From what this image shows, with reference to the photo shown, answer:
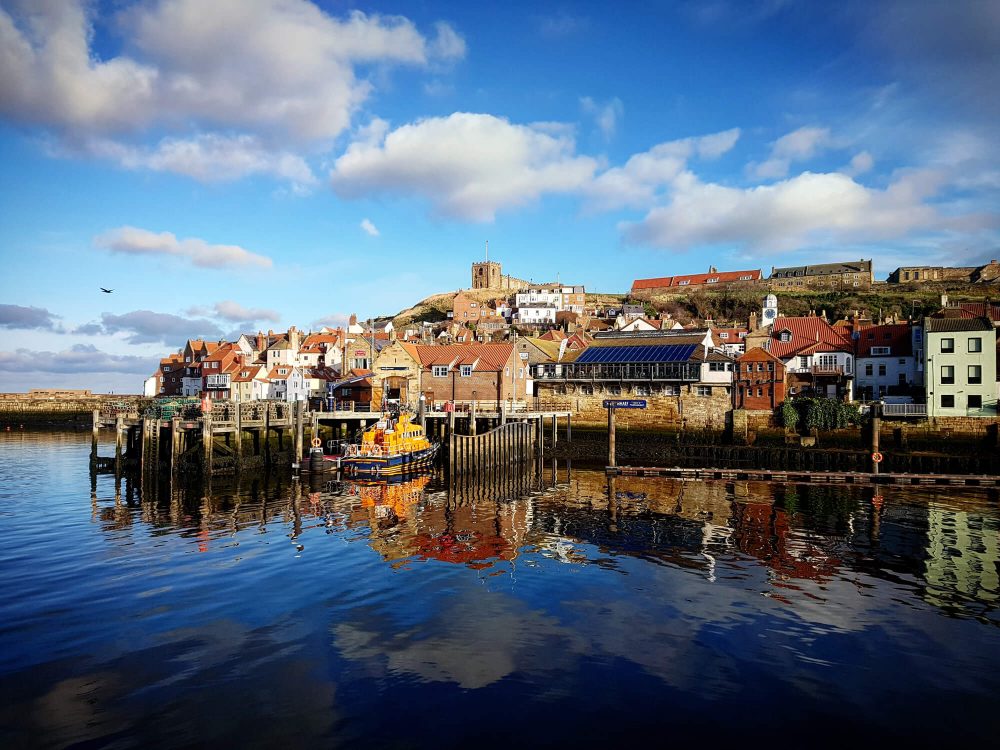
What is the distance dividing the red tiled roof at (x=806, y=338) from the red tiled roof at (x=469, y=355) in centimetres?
2884

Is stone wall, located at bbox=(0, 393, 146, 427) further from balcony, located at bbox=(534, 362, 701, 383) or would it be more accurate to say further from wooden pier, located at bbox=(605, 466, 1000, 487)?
wooden pier, located at bbox=(605, 466, 1000, 487)

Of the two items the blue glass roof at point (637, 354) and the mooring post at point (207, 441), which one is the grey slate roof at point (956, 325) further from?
the mooring post at point (207, 441)

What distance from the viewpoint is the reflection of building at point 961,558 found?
18.5 m

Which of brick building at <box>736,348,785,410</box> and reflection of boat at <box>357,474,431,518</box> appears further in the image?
brick building at <box>736,348,785,410</box>

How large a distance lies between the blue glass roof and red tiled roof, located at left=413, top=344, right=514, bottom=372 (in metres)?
8.35

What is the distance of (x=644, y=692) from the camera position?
1241 cm

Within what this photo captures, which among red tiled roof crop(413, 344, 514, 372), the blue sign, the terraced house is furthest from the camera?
red tiled roof crop(413, 344, 514, 372)

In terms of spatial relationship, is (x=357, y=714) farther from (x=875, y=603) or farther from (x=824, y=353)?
(x=824, y=353)

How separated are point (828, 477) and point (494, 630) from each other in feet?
110

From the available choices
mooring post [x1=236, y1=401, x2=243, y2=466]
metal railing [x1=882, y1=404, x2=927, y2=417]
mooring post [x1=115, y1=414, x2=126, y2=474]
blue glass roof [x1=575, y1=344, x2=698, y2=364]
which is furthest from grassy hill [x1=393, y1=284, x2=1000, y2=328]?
mooring post [x1=115, y1=414, x2=126, y2=474]

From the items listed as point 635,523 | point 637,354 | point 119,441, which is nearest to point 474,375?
point 637,354

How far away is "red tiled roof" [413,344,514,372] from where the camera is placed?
65438 millimetres

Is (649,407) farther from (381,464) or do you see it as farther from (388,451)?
(381,464)

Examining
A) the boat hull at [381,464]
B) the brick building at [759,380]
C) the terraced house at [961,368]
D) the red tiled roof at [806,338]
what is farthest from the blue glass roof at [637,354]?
the boat hull at [381,464]
